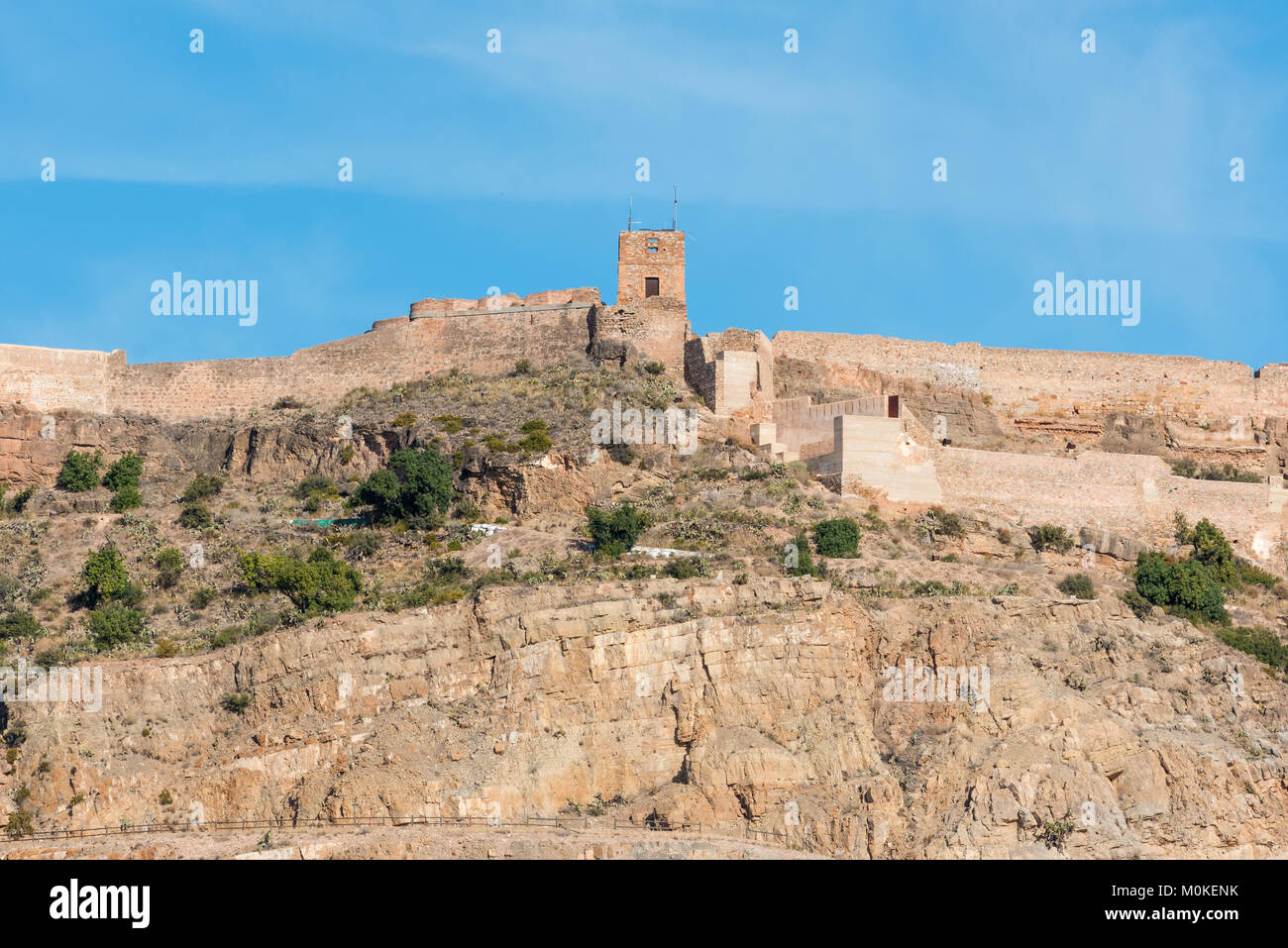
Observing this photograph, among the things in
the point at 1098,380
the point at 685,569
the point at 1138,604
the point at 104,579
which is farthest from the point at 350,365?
the point at 1138,604

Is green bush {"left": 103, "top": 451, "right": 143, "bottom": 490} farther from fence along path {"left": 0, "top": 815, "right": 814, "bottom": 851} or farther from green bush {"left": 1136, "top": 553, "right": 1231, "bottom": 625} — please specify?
green bush {"left": 1136, "top": 553, "right": 1231, "bottom": 625}

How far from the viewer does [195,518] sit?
5231 centimetres

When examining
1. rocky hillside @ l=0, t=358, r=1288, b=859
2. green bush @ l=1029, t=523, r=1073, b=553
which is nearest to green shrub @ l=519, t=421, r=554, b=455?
rocky hillside @ l=0, t=358, r=1288, b=859

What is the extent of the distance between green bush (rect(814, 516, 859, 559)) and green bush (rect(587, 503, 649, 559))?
411 centimetres

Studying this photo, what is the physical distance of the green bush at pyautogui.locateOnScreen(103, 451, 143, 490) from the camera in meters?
55.2

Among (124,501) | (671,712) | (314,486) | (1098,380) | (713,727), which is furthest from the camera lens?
(1098,380)

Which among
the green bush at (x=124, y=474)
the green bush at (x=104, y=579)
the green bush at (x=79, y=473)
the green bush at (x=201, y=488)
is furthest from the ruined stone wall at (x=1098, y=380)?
the green bush at (x=104, y=579)

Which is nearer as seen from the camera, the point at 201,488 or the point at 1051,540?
the point at 1051,540

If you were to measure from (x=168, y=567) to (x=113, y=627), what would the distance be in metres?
4.63

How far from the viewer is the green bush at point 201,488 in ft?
178

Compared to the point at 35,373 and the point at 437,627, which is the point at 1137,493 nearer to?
the point at 437,627

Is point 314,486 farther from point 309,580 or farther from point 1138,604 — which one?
point 1138,604

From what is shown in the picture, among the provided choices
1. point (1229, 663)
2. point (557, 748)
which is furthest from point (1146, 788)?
point (557, 748)

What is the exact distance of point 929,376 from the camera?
60.0 metres
